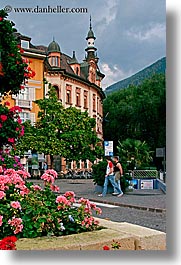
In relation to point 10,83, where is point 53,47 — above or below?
above

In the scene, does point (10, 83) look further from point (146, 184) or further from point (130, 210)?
point (146, 184)

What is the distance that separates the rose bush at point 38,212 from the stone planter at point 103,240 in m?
0.12

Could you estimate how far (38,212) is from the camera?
3.87m

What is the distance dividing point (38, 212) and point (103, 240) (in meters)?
0.61

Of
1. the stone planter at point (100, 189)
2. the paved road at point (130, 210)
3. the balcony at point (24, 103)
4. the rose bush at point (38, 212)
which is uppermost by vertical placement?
the balcony at point (24, 103)

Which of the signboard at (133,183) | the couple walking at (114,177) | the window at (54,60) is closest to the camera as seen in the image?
the window at (54,60)

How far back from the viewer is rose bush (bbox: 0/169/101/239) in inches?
149

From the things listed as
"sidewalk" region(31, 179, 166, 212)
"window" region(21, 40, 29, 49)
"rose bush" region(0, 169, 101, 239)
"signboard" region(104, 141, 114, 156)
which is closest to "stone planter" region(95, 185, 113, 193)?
"sidewalk" region(31, 179, 166, 212)

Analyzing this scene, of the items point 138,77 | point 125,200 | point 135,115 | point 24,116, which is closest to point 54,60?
point 24,116

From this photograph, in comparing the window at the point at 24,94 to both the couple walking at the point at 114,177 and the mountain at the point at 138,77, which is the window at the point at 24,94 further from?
the couple walking at the point at 114,177

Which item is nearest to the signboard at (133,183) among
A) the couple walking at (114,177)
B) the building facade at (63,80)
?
the couple walking at (114,177)

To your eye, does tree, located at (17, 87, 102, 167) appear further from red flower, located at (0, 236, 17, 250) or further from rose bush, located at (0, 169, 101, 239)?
red flower, located at (0, 236, 17, 250)

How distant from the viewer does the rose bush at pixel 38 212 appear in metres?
3.78

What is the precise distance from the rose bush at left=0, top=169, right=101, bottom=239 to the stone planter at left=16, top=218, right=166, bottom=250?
0.40 ft
